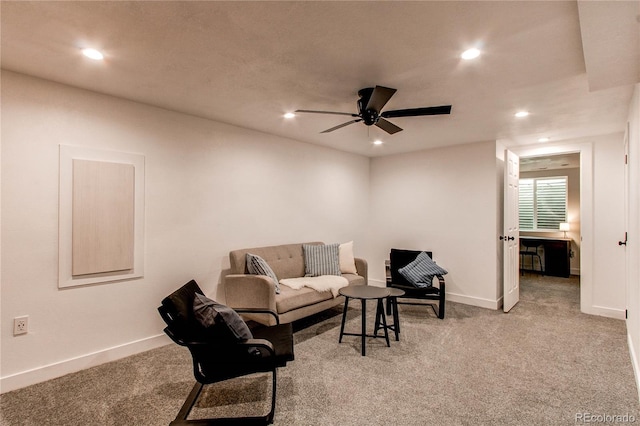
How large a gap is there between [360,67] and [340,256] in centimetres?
274

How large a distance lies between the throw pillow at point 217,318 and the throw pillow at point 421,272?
8.82 ft

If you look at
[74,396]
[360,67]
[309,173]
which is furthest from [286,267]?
[360,67]

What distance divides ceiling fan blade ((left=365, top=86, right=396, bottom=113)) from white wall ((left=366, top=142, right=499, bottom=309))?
110 inches

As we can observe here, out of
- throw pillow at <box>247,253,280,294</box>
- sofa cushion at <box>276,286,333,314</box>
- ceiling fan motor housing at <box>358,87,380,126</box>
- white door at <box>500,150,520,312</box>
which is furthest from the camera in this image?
white door at <box>500,150,520,312</box>

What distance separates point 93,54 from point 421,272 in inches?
160

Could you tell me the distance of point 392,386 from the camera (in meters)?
2.39

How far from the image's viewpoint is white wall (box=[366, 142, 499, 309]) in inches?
178

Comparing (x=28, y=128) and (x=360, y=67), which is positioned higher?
(x=360, y=67)

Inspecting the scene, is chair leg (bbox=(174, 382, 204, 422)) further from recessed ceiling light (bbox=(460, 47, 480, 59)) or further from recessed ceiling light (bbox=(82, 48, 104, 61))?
recessed ceiling light (bbox=(460, 47, 480, 59))

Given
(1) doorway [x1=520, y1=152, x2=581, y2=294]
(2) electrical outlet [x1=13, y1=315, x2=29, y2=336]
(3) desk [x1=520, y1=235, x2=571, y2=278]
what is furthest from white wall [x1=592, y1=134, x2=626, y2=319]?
(2) electrical outlet [x1=13, y1=315, x2=29, y2=336]

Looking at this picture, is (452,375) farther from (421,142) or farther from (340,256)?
(421,142)

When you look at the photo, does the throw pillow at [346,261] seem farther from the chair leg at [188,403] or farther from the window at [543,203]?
the window at [543,203]

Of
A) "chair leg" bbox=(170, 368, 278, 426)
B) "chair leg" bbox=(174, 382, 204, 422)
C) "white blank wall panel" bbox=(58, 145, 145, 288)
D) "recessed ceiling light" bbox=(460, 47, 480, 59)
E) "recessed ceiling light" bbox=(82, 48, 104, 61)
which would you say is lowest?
"chair leg" bbox=(170, 368, 278, 426)

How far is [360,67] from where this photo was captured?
7.36 feet
